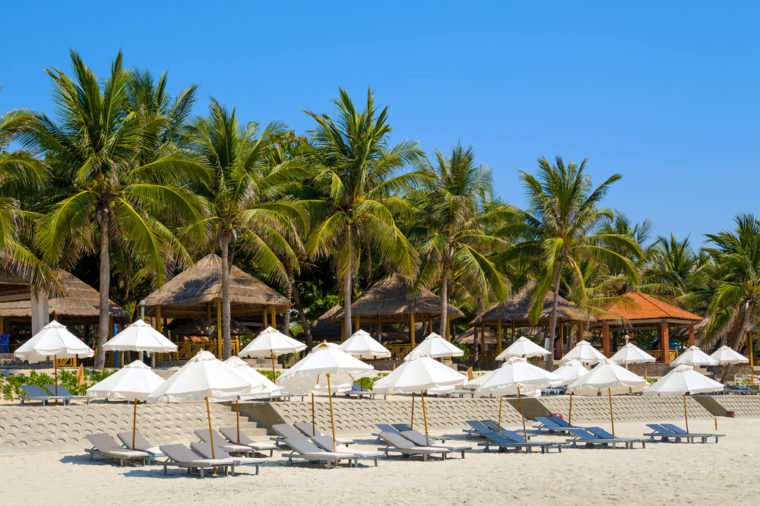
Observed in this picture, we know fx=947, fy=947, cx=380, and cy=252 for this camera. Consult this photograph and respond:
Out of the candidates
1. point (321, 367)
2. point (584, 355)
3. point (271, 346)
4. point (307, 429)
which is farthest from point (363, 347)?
point (584, 355)

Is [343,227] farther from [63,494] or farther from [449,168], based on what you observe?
[63,494]

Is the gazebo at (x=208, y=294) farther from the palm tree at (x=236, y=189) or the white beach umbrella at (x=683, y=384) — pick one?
the white beach umbrella at (x=683, y=384)

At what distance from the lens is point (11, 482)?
13258 mm

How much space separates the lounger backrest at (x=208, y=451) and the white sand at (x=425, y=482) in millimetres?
457

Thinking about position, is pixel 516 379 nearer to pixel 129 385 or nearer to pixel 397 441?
pixel 397 441

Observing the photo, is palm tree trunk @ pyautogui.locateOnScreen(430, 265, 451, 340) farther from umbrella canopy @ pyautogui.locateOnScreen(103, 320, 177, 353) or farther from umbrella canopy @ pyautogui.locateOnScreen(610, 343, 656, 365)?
umbrella canopy @ pyautogui.locateOnScreen(103, 320, 177, 353)

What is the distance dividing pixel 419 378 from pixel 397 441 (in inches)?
46.2

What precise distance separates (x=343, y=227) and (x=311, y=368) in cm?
1463

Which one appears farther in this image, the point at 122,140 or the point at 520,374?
the point at 122,140

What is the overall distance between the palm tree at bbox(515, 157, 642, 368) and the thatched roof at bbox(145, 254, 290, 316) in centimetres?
927

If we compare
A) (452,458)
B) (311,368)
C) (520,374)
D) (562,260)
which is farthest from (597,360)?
(311,368)

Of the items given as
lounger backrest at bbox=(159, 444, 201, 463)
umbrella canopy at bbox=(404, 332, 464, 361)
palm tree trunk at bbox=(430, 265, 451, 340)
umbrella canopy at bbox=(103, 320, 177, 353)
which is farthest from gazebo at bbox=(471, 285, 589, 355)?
lounger backrest at bbox=(159, 444, 201, 463)

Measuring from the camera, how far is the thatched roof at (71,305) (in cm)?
2830

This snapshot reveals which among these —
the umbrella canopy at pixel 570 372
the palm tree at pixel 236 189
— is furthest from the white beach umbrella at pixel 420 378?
the palm tree at pixel 236 189
